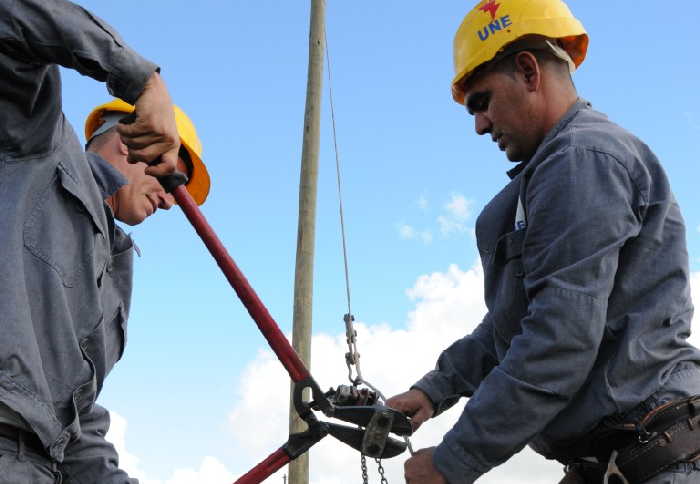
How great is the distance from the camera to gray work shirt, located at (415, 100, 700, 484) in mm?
1982

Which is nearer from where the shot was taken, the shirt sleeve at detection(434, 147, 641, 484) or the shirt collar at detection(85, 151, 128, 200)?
the shirt sleeve at detection(434, 147, 641, 484)

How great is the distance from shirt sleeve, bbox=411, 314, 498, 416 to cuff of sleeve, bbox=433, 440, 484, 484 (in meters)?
0.71

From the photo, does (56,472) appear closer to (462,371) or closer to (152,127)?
(152,127)

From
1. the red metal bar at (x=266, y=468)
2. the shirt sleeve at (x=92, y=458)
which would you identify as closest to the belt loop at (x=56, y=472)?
the shirt sleeve at (x=92, y=458)

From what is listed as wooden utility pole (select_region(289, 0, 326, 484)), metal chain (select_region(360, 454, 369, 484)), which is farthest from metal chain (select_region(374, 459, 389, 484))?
wooden utility pole (select_region(289, 0, 326, 484))

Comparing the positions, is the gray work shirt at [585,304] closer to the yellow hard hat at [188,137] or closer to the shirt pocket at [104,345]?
the shirt pocket at [104,345]

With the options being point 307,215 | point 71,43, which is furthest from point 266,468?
point 307,215

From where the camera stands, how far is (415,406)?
8.97 ft

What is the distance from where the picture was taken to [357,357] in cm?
396

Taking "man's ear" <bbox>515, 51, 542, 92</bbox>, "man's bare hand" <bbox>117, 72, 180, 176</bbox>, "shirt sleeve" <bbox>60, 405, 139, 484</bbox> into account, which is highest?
"man's ear" <bbox>515, 51, 542, 92</bbox>

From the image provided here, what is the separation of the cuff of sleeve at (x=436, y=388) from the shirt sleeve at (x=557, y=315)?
681 mm

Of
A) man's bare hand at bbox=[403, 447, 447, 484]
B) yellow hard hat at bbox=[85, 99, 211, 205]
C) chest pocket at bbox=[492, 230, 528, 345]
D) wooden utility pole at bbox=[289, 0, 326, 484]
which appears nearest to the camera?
man's bare hand at bbox=[403, 447, 447, 484]

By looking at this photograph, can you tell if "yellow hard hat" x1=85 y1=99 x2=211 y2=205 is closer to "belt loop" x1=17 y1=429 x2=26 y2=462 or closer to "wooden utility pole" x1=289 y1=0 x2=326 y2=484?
"wooden utility pole" x1=289 y1=0 x2=326 y2=484

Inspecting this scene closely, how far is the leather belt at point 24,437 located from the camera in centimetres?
182
